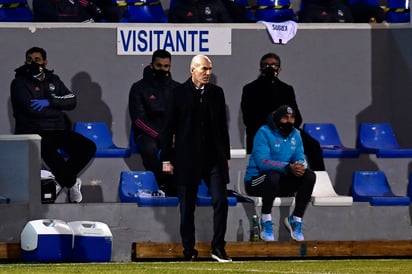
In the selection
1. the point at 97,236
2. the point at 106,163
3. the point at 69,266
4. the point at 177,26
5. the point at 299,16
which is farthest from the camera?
the point at 299,16

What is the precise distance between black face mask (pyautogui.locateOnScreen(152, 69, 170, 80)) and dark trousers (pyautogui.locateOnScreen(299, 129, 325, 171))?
157 cm

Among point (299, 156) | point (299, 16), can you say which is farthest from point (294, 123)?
point (299, 16)

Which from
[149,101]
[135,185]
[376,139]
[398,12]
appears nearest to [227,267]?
[135,185]

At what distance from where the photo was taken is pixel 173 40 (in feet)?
55.2

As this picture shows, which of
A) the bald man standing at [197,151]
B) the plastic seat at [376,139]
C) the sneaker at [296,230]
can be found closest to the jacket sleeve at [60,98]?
the bald man standing at [197,151]

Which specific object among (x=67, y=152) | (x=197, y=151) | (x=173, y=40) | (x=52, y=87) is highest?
(x=173, y=40)

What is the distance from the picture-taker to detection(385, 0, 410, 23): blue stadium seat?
18.0 meters

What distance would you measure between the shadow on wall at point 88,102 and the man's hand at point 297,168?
315cm

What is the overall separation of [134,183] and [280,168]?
154 centimetres

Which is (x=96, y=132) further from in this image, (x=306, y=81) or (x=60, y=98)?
(x=306, y=81)

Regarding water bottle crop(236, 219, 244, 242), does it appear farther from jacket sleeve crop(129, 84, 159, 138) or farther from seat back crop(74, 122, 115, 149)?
seat back crop(74, 122, 115, 149)

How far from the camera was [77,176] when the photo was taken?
15594 millimetres

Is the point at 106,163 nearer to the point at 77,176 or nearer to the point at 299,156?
the point at 77,176

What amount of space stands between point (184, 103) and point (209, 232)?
176 cm
